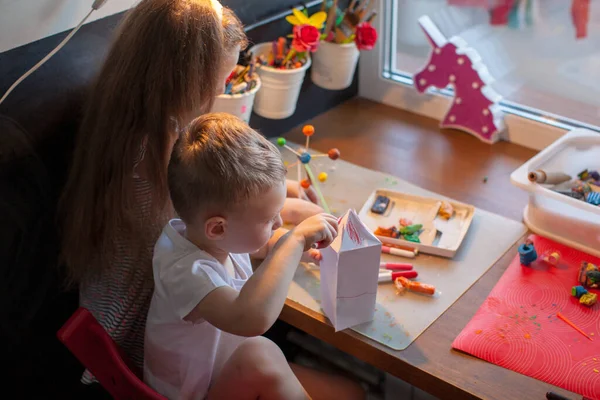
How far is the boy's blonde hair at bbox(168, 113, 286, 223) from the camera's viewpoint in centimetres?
80

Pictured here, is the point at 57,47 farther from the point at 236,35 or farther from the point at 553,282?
the point at 553,282

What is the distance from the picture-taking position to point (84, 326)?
34.2 inches

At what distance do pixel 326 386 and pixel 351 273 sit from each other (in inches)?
9.7

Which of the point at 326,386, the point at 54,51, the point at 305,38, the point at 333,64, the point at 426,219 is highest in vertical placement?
the point at 54,51

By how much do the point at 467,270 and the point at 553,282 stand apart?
13 cm

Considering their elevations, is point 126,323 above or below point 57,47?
below

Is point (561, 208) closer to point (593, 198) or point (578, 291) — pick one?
point (593, 198)

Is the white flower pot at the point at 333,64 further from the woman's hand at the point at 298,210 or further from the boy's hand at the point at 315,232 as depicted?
the boy's hand at the point at 315,232

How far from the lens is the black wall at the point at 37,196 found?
0.98 metres

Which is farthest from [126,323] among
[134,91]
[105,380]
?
[134,91]

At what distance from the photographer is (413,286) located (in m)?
1.00

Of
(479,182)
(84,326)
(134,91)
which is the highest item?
(134,91)

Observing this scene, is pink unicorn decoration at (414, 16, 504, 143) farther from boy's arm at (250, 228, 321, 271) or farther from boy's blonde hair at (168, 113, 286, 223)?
boy's blonde hair at (168, 113, 286, 223)

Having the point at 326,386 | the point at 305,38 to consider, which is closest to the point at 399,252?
the point at 326,386
